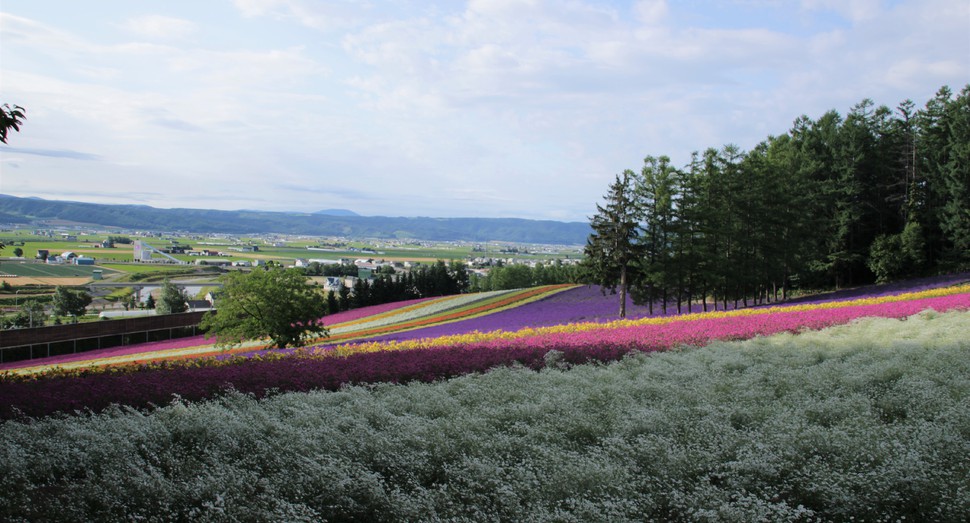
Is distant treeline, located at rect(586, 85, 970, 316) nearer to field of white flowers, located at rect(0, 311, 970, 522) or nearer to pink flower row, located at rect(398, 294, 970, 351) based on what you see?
pink flower row, located at rect(398, 294, 970, 351)

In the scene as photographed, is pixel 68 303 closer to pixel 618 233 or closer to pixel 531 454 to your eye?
pixel 618 233

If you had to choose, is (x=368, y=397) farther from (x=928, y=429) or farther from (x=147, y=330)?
(x=147, y=330)

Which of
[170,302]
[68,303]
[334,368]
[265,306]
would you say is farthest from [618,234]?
[68,303]

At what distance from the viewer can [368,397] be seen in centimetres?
949

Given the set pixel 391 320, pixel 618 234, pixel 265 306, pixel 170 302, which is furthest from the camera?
pixel 170 302

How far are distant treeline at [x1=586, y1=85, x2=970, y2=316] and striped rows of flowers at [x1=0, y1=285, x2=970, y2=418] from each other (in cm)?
1743

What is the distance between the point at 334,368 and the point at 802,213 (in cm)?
3993

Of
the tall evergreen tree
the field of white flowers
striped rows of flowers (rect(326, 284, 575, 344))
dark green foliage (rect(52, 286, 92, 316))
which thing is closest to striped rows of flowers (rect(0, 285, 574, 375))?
striped rows of flowers (rect(326, 284, 575, 344))

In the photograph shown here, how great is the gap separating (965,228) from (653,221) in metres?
28.1

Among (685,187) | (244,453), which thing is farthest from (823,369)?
(685,187)

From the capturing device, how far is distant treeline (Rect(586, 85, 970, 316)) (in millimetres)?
36656

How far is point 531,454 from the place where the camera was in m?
6.90

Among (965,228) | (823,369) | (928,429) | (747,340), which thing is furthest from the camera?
(965,228)

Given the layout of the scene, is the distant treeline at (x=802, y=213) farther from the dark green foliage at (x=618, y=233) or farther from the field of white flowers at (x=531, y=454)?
the field of white flowers at (x=531, y=454)
